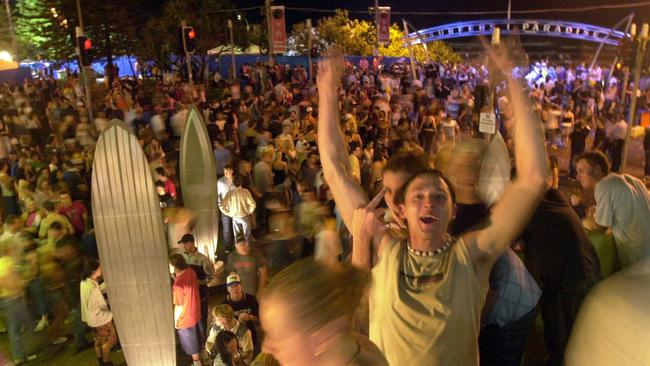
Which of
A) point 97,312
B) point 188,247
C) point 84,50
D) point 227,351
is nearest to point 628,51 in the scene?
point 188,247

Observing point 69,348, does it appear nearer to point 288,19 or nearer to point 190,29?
point 190,29

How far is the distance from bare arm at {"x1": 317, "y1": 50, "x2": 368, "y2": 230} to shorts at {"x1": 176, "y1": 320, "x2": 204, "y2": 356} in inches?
124

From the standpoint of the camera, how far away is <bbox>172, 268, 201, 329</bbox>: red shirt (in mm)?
4805

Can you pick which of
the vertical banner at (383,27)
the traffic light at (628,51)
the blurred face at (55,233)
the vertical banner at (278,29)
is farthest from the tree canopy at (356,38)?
the blurred face at (55,233)

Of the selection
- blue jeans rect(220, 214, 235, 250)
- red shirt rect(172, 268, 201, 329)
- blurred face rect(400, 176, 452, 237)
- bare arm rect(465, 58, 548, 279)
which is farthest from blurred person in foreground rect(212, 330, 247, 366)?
blue jeans rect(220, 214, 235, 250)

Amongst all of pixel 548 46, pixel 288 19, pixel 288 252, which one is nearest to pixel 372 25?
pixel 548 46

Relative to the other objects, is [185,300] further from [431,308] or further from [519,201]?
[519,201]

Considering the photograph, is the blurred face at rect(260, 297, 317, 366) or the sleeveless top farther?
the sleeveless top

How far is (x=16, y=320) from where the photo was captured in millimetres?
5391

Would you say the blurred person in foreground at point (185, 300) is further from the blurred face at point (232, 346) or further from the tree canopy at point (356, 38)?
the tree canopy at point (356, 38)

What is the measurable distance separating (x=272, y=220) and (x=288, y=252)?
0.93 metres

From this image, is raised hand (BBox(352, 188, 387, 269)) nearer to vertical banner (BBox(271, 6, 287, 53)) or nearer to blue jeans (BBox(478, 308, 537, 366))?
blue jeans (BBox(478, 308, 537, 366))

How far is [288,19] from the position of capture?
82562mm

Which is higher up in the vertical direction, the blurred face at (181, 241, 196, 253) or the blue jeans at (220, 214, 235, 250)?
the blurred face at (181, 241, 196, 253)
